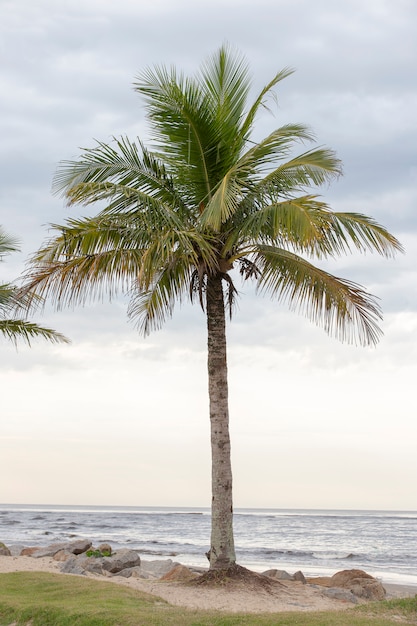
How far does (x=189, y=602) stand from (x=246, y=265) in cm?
631

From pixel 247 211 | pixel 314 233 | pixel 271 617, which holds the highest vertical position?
pixel 247 211

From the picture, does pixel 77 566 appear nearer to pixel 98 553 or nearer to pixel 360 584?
pixel 98 553

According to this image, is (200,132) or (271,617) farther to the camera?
(200,132)

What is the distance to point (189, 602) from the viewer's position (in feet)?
37.0

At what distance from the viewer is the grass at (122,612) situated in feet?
29.1

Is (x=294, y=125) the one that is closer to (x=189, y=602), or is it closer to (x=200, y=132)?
(x=200, y=132)

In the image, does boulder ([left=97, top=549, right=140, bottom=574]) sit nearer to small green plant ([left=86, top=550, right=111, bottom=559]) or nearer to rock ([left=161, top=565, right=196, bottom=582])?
small green plant ([left=86, top=550, right=111, bottom=559])

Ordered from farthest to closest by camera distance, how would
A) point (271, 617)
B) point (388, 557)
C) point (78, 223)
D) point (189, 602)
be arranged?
point (388, 557)
point (78, 223)
point (189, 602)
point (271, 617)

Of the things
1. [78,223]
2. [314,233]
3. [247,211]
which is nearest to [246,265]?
[247,211]

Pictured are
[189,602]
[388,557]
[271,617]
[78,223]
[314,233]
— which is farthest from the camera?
[388,557]

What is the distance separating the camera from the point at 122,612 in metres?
9.32

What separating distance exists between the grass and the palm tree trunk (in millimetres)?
2038

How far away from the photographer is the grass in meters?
8.88

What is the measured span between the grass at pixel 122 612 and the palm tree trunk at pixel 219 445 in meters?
2.04
